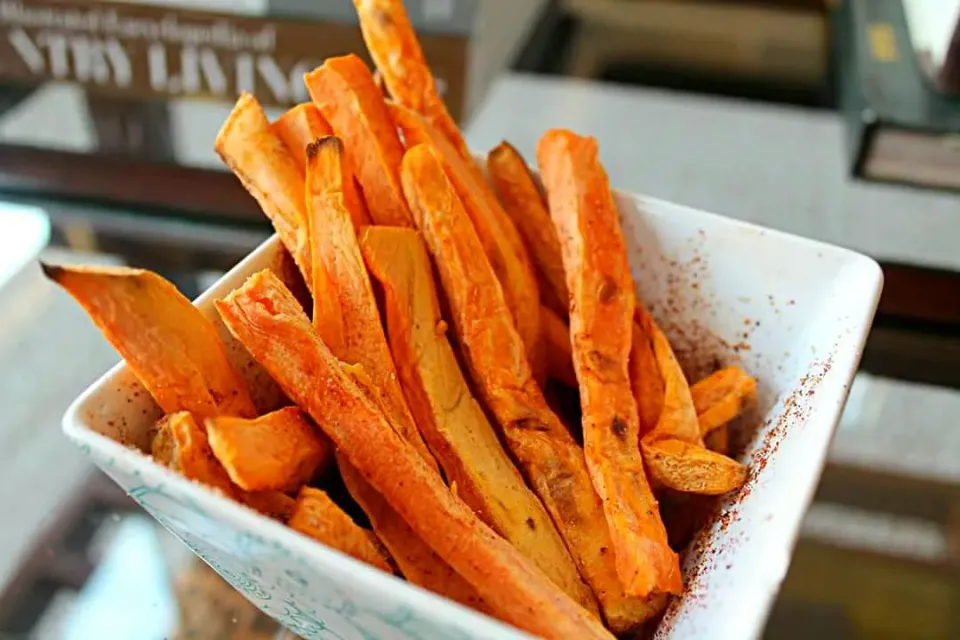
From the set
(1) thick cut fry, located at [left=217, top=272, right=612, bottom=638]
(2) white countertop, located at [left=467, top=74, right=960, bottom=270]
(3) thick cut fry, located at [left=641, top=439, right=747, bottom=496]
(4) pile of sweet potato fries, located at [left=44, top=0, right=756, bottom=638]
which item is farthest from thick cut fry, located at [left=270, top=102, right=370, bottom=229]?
(2) white countertop, located at [left=467, top=74, right=960, bottom=270]

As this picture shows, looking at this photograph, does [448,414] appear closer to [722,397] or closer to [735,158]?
[722,397]

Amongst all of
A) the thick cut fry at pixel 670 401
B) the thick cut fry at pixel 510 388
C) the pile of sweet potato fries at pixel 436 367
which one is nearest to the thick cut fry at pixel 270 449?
the pile of sweet potato fries at pixel 436 367

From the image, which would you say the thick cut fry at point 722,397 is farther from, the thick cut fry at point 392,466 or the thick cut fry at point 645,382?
the thick cut fry at point 392,466

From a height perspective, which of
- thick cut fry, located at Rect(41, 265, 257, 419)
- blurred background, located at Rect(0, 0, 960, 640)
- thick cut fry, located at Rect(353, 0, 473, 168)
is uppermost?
thick cut fry, located at Rect(353, 0, 473, 168)

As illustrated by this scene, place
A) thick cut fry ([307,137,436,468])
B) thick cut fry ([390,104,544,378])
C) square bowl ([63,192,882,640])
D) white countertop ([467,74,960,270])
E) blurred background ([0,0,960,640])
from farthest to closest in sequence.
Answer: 1. white countertop ([467,74,960,270])
2. blurred background ([0,0,960,640])
3. thick cut fry ([390,104,544,378])
4. thick cut fry ([307,137,436,468])
5. square bowl ([63,192,882,640])

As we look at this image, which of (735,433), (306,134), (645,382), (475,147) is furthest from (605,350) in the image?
(475,147)

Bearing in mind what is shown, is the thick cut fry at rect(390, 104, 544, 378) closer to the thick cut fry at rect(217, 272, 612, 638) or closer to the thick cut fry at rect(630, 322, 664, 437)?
the thick cut fry at rect(630, 322, 664, 437)
